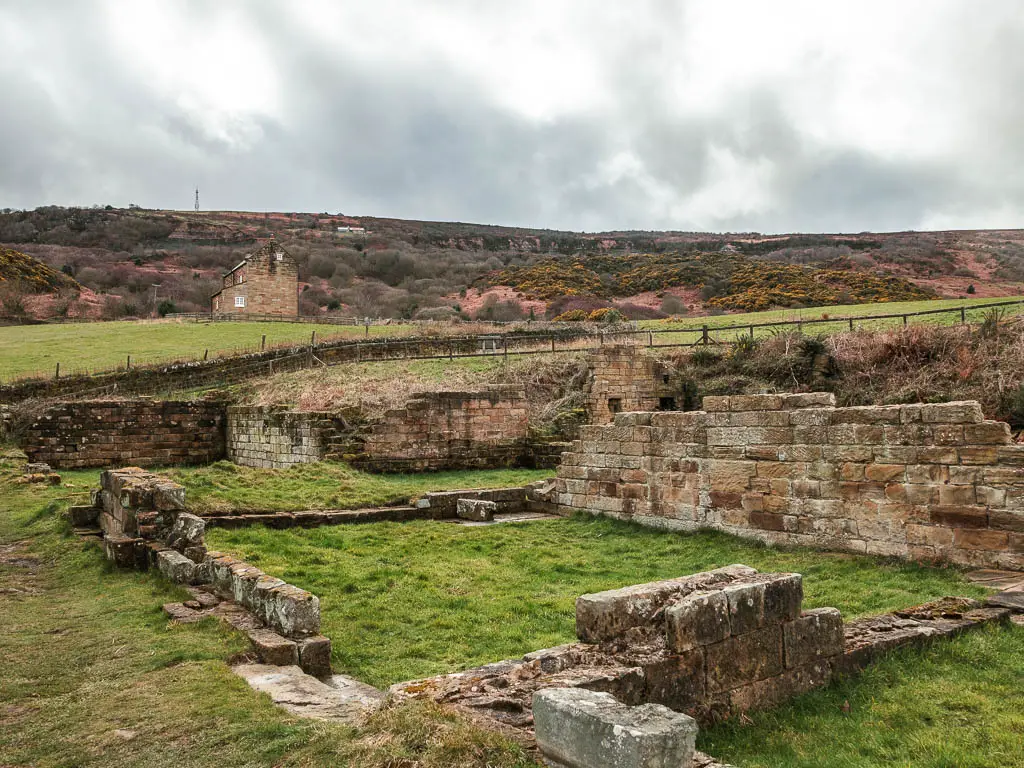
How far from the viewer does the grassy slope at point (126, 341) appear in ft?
117

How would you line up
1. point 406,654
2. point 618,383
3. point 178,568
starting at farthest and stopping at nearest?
point 618,383 < point 178,568 < point 406,654

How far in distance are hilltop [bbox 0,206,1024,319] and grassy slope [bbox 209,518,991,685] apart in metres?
46.5

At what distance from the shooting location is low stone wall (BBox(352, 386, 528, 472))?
19.7 meters

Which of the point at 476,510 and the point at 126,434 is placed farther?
the point at 126,434

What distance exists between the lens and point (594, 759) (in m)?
3.47

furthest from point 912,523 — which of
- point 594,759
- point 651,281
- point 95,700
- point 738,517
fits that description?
point 651,281

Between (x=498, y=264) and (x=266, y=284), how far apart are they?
42.8 m

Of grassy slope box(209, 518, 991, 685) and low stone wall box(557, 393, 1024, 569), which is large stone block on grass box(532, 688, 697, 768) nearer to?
grassy slope box(209, 518, 991, 685)

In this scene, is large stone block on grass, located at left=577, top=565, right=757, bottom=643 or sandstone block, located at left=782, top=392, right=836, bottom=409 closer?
large stone block on grass, located at left=577, top=565, right=757, bottom=643

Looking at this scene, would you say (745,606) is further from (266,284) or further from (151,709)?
(266,284)

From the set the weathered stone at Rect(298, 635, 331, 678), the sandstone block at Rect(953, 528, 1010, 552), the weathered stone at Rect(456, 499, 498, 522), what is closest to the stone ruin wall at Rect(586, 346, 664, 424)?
the weathered stone at Rect(456, 499, 498, 522)

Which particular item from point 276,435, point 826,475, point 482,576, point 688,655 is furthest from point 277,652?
point 276,435

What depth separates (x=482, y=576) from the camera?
9.32 metres

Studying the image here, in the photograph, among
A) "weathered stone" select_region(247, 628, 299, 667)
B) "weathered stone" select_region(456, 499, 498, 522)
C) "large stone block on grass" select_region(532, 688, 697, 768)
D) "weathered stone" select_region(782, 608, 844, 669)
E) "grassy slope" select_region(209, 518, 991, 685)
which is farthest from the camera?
"weathered stone" select_region(456, 499, 498, 522)
